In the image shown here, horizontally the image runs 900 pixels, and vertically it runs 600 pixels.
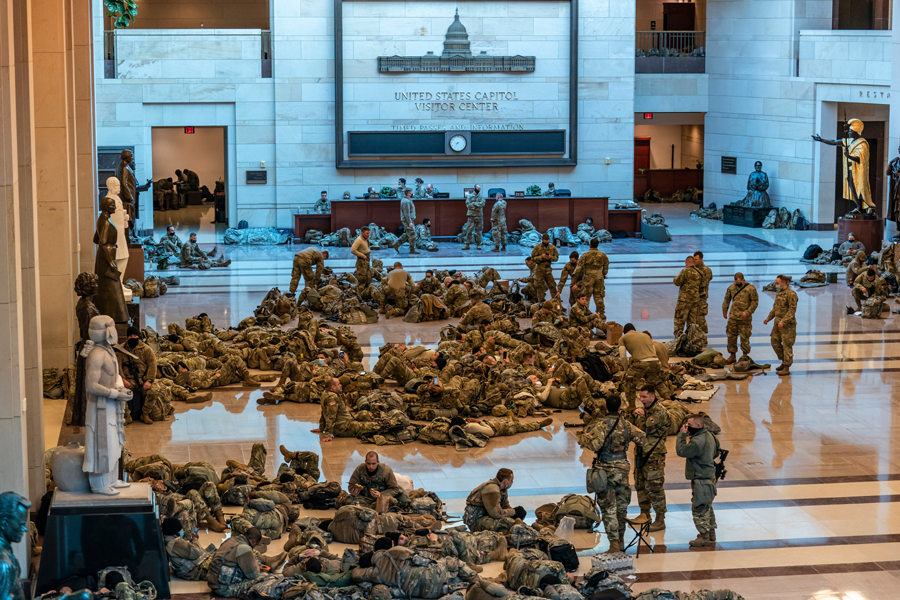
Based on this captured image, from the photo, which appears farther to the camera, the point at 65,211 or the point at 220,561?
the point at 65,211

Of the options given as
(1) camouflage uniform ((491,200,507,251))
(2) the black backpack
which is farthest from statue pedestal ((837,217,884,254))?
(1) camouflage uniform ((491,200,507,251))

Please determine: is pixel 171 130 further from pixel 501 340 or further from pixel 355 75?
pixel 501 340

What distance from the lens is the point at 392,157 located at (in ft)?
113

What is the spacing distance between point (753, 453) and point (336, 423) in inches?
Result: 203

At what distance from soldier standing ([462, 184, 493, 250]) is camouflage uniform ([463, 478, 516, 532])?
20.1 metres

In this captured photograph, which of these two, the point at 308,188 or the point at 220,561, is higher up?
the point at 308,188

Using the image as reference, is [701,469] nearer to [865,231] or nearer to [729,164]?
[865,231]

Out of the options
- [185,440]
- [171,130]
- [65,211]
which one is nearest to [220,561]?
[185,440]

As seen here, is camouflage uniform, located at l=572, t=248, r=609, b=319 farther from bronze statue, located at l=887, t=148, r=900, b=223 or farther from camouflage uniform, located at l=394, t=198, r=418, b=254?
camouflage uniform, located at l=394, t=198, r=418, b=254

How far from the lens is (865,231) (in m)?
28.9

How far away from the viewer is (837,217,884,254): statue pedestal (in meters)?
28.9

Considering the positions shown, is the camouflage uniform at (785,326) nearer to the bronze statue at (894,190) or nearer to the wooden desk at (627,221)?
the bronze statue at (894,190)

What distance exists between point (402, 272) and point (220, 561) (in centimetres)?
1290

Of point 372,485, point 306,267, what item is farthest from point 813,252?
point 372,485
